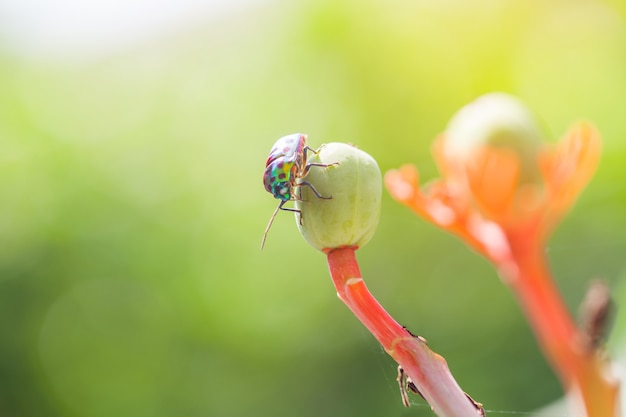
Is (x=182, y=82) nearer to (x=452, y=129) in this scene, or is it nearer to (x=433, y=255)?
(x=433, y=255)

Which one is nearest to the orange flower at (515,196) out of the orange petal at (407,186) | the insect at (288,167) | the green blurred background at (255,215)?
the orange petal at (407,186)

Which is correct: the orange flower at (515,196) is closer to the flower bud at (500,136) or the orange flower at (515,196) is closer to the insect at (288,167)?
the flower bud at (500,136)

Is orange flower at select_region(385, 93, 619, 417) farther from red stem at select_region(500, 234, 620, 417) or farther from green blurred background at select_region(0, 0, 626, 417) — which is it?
green blurred background at select_region(0, 0, 626, 417)

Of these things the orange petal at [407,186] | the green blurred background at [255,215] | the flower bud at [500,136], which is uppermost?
the green blurred background at [255,215]

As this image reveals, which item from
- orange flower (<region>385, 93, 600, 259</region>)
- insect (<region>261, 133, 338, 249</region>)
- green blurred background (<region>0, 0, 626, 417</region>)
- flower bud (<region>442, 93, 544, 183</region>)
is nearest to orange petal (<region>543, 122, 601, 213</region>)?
orange flower (<region>385, 93, 600, 259</region>)

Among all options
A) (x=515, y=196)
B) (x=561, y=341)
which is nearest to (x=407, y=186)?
(x=561, y=341)

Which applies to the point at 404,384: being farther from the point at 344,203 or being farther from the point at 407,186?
the point at 407,186
